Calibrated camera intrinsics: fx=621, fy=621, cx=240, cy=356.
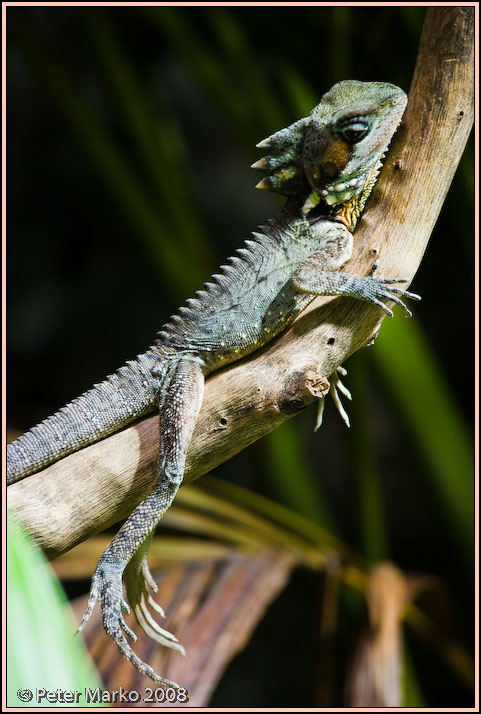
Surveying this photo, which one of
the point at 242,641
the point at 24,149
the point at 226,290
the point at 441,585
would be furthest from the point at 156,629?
the point at 24,149

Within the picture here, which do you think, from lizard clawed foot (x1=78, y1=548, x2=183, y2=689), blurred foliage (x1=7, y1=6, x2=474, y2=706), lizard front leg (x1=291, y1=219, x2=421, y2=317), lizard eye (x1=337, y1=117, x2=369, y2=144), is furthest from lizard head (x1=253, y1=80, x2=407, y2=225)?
lizard clawed foot (x1=78, y1=548, x2=183, y2=689)

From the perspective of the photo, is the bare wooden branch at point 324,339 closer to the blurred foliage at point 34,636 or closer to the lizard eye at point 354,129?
the lizard eye at point 354,129

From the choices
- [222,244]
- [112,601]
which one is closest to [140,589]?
[112,601]

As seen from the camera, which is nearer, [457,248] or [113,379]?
[113,379]

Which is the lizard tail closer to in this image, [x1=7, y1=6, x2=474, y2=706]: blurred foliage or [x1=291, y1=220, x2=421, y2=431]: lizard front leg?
[x1=291, y1=220, x2=421, y2=431]: lizard front leg

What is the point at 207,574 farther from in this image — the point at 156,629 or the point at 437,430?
the point at 437,430

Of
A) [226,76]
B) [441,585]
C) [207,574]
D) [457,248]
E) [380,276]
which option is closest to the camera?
[380,276]

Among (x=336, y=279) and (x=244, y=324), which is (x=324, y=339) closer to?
(x=336, y=279)
